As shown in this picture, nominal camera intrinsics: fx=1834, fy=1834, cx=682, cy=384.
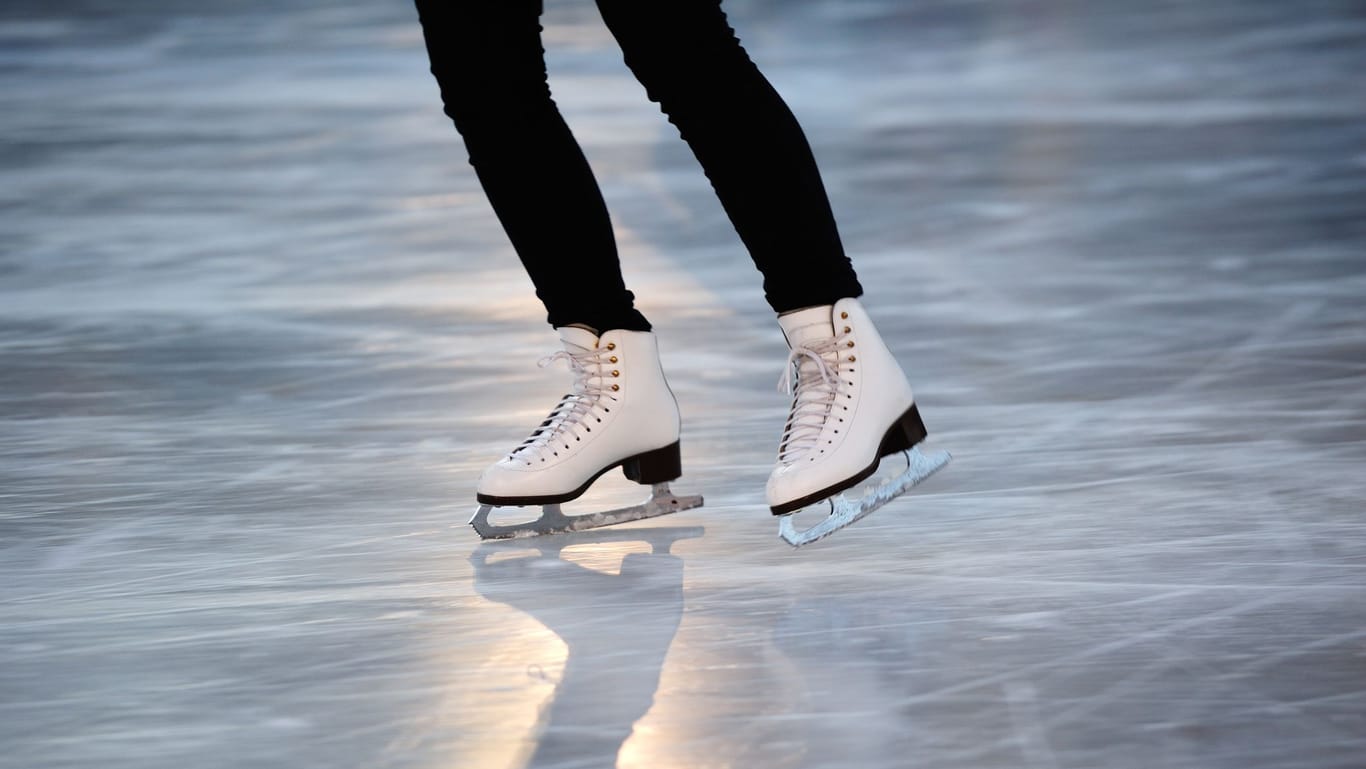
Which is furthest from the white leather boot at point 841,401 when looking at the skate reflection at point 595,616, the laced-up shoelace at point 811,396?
the skate reflection at point 595,616

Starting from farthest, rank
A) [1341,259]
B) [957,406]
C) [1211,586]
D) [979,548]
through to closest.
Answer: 1. [1341,259]
2. [957,406]
3. [979,548]
4. [1211,586]

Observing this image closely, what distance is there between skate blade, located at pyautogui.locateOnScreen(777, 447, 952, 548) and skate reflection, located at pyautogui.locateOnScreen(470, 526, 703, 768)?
0.09 m

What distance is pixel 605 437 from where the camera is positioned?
1.51m

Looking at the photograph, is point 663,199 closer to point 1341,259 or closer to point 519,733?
point 1341,259

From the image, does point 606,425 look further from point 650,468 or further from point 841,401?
point 841,401

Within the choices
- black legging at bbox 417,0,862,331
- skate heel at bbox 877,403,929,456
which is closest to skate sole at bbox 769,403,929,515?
skate heel at bbox 877,403,929,456

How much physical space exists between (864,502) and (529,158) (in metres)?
0.39

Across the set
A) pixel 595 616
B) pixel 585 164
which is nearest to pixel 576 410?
pixel 585 164

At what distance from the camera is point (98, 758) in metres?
0.89

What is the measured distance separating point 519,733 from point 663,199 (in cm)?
291

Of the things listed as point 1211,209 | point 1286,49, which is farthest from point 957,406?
point 1286,49

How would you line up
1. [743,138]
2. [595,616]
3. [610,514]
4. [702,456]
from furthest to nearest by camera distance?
[702,456], [610,514], [743,138], [595,616]

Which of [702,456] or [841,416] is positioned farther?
[702,456]

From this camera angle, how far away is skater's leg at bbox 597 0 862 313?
4.53 ft
